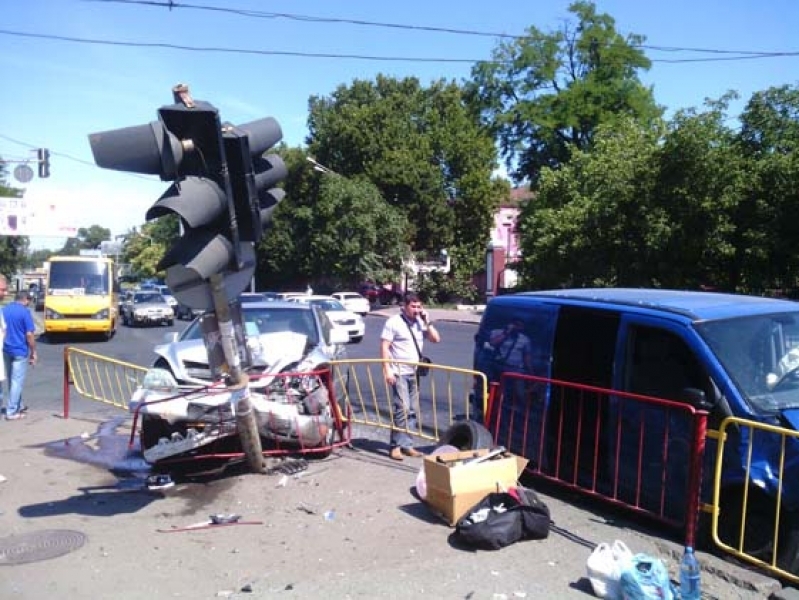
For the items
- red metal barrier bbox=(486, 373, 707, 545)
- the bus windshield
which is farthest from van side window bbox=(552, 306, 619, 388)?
the bus windshield

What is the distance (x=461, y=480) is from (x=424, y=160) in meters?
42.2

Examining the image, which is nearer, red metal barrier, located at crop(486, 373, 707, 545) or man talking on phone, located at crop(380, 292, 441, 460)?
red metal barrier, located at crop(486, 373, 707, 545)

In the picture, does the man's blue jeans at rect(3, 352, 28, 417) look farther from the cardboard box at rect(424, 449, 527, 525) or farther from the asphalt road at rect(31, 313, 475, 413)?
the cardboard box at rect(424, 449, 527, 525)

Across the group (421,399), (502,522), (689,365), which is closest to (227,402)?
(502,522)

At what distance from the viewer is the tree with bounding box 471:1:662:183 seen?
38.2 meters

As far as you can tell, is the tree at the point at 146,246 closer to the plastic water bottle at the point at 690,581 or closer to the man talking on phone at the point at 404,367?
the man talking on phone at the point at 404,367

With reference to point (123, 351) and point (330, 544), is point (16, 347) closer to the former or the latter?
point (330, 544)

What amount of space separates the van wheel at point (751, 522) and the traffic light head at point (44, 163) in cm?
2857

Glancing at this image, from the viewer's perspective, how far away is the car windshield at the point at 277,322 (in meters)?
9.29

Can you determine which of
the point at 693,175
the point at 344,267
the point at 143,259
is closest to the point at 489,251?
the point at 344,267

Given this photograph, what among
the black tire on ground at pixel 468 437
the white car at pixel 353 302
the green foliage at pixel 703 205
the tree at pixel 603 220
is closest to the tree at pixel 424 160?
the white car at pixel 353 302

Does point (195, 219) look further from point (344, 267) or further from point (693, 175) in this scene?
point (344, 267)

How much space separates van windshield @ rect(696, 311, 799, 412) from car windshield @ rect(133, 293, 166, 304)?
99.5ft

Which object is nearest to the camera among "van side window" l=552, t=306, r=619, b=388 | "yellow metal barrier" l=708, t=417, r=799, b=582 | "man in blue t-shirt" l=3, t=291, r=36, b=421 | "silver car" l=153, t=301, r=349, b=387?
"yellow metal barrier" l=708, t=417, r=799, b=582
